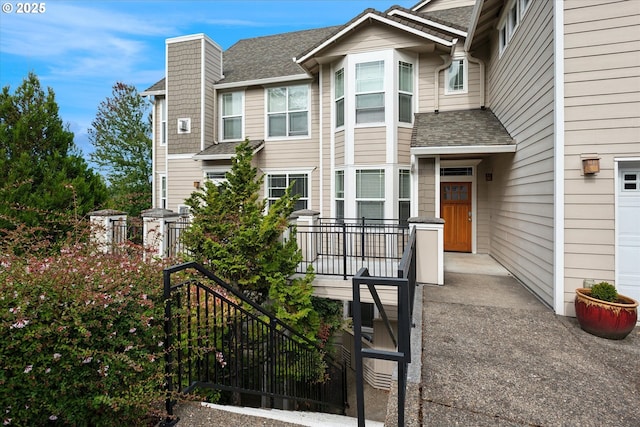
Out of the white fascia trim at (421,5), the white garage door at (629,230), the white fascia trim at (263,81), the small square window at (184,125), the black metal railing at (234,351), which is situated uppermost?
the white fascia trim at (421,5)

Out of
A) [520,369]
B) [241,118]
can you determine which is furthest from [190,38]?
[520,369]

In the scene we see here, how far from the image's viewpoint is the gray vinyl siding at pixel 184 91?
1027cm

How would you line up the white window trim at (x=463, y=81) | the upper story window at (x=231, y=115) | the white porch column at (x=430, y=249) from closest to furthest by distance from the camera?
1. the white porch column at (x=430, y=249)
2. the white window trim at (x=463, y=81)
3. the upper story window at (x=231, y=115)

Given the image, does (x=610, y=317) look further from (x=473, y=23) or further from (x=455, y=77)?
(x=455, y=77)

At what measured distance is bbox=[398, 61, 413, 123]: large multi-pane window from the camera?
8047 mm

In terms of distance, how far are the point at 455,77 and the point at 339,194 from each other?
177 inches

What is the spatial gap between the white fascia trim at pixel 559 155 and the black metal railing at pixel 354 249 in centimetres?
228

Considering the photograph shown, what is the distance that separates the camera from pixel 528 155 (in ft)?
18.2

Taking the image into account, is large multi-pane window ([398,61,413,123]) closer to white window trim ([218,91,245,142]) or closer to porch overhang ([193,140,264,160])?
porch overhang ([193,140,264,160])

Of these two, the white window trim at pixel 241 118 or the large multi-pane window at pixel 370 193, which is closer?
the large multi-pane window at pixel 370 193

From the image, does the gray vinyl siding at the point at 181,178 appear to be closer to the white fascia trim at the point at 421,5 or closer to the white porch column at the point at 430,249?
the white porch column at the point at 430,249

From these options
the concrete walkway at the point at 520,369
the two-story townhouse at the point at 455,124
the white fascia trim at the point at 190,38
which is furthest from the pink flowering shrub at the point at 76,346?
the white fascia trim at the point at 190,38

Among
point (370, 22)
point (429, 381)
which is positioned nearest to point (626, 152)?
point (429, 381)

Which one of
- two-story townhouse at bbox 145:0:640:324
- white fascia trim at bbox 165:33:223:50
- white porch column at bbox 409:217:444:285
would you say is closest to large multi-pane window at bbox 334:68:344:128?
two-story townhouse at bbox 145:0:640:324
